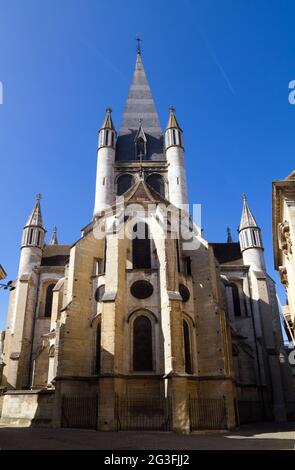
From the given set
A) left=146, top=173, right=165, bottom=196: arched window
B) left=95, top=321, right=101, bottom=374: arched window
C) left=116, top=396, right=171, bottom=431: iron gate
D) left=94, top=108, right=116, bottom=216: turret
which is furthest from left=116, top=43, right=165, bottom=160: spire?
left=116, top=396, right=171, bottom=431: iron gate

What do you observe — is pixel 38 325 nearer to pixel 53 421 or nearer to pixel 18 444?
pixel 53 421

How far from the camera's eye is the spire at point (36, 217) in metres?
29.9

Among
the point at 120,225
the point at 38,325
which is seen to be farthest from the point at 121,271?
the point at 38,325

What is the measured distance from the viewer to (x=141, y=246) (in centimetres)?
2016

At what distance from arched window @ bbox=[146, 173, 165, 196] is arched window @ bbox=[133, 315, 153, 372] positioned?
58.3 feet

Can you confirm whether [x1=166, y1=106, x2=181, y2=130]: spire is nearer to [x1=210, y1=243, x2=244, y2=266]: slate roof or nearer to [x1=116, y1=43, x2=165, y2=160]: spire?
[x1=116, y1=43, x2=165, y2=160]: spire

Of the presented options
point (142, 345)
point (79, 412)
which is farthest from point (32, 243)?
point (79, 412)

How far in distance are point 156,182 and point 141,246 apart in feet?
48.8

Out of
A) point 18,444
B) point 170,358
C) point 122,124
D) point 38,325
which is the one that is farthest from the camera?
point 122,124

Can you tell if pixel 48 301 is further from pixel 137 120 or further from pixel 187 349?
pixel 137 120

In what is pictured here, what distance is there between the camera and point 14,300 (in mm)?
26859

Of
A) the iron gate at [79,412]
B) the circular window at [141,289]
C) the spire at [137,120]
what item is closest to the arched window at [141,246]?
the circular window at [141,289]

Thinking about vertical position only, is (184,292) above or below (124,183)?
below

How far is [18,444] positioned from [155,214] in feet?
42.6
